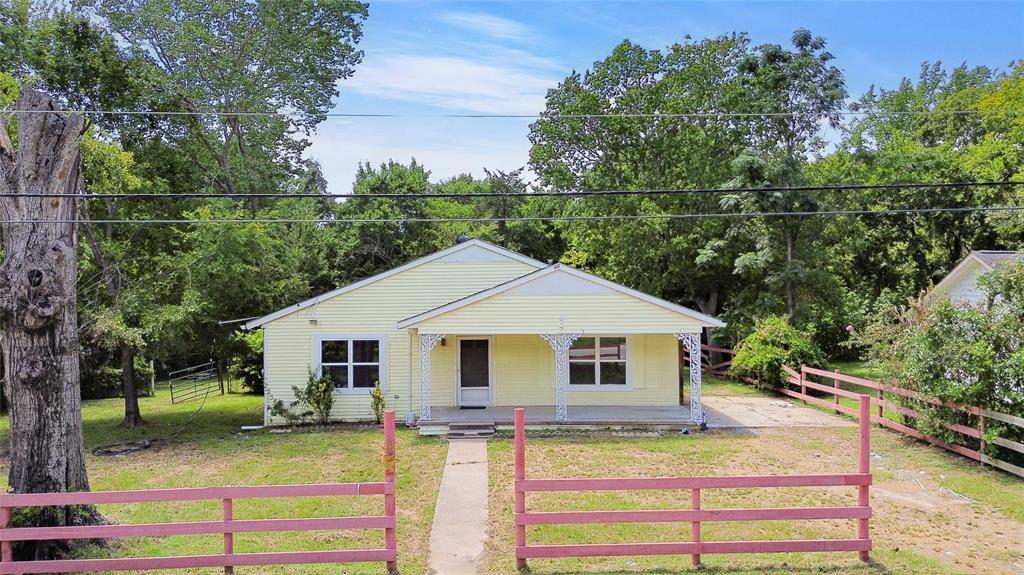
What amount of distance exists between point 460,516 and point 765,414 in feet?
35.8

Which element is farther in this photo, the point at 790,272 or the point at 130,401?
the point at 790,272

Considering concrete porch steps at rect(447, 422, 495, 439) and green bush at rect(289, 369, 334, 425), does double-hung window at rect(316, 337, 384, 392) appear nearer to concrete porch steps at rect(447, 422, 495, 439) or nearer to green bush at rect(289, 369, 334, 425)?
green bush at rect(289, 369, 334, 425)

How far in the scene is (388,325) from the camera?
57.5 feet

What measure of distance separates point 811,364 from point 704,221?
11.8m

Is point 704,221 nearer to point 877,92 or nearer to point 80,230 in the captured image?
point 80,230

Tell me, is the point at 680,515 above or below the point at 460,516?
above

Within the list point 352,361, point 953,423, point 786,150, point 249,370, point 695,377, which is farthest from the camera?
point 786,150

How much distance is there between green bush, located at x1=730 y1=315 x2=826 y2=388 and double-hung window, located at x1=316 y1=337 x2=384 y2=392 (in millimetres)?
11846

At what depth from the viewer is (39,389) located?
25.9 feet

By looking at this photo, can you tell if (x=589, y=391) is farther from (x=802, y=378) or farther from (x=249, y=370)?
(x=249, y=370)

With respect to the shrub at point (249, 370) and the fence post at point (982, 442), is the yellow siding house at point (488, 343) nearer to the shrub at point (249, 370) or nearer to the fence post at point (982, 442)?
the fence post at point (982, 442)

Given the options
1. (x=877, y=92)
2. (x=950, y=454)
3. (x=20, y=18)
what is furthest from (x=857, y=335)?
(x=877, y=92)

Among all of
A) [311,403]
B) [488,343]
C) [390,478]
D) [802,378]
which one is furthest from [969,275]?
[390,478]

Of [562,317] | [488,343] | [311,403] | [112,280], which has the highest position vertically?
[112,280]
